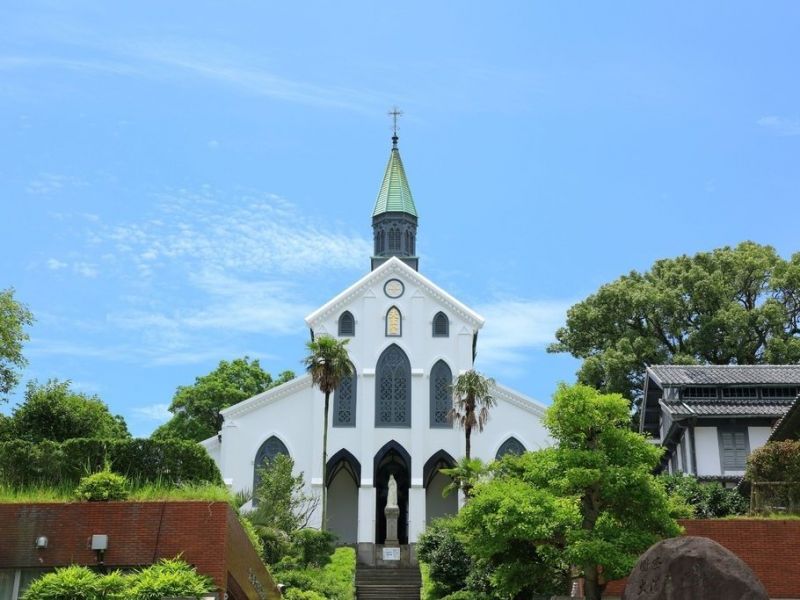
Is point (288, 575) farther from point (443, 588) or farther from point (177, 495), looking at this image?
point (177, 495)

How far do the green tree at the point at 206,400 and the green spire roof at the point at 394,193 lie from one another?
14.3 meters

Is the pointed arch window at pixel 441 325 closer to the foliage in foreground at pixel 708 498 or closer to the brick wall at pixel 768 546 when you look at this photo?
the foliage in foreground at pixel 708 498

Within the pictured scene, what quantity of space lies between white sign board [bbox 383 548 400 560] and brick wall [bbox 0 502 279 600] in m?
26.8

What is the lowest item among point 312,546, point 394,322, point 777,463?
point 312,546

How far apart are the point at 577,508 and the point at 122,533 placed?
9.16 metres

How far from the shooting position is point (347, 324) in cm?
5497

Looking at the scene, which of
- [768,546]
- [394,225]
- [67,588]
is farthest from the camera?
[394,225]

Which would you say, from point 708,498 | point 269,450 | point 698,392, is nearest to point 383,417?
point 269,450

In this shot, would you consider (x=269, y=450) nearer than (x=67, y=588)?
No

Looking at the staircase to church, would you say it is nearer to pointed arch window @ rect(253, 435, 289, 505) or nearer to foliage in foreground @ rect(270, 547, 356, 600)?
→ foliage in foreground @ rect(270, 547, 356, 600)

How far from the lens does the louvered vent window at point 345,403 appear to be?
5300cm

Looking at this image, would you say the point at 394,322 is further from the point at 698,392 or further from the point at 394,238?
the point at 698,392

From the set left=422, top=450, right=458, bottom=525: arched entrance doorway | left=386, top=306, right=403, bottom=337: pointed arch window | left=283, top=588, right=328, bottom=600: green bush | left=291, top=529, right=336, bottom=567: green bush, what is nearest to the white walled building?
left=283, top=588, right=328, bottom=600: green bush

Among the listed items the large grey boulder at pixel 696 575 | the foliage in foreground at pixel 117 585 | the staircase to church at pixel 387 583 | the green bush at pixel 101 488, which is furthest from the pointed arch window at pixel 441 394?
the large grey boulder at pixel 696 575
